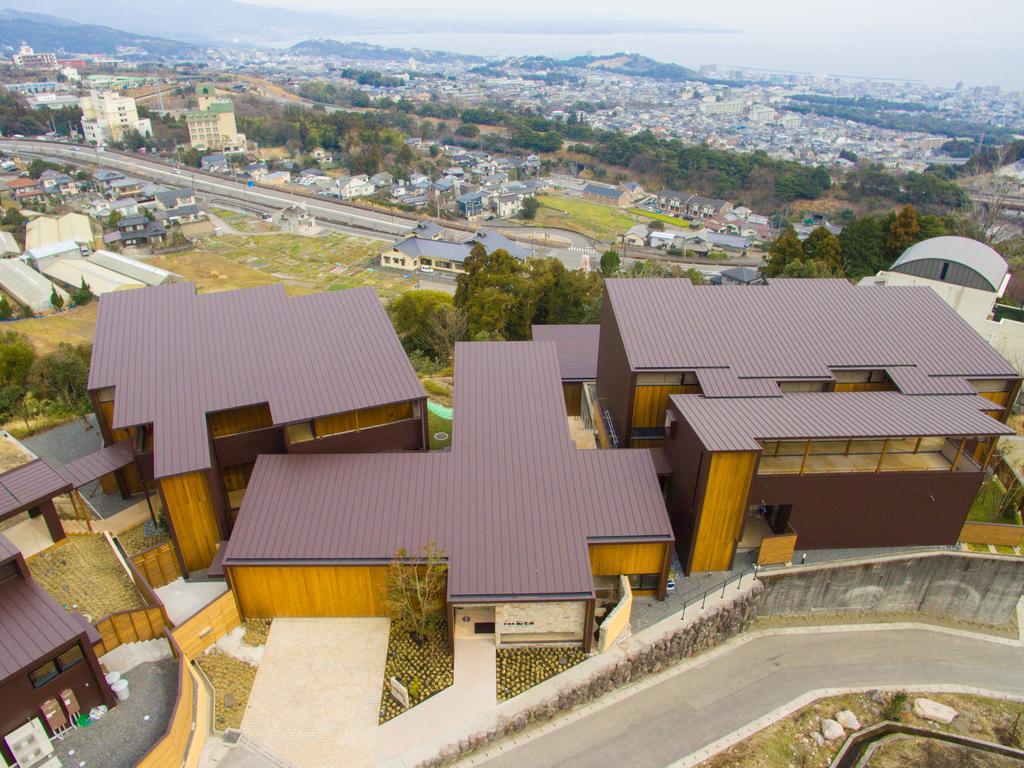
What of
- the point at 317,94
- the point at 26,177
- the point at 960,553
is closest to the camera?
the point at 960,553

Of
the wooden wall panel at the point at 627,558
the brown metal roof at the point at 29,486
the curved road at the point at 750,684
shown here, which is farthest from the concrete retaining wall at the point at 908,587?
the brown metal roof at the point at 29,486

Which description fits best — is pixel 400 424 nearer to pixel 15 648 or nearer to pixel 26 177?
pixel 15 648

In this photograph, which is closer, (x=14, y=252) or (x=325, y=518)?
(x=325, y=518)

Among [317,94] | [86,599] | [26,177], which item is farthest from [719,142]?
[86,599]

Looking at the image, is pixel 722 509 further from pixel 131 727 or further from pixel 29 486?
pixel 29 486

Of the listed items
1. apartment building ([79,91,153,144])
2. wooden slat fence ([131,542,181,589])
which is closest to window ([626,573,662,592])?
wooden slat fence ([131,542,181,589])

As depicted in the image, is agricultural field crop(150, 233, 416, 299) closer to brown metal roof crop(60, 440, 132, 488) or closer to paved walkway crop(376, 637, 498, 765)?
brown metal roof crop(60, 440, 132, 488)

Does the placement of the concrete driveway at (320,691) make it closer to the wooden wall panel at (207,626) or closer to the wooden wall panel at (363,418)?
the wooden wall panel at (207,626)
